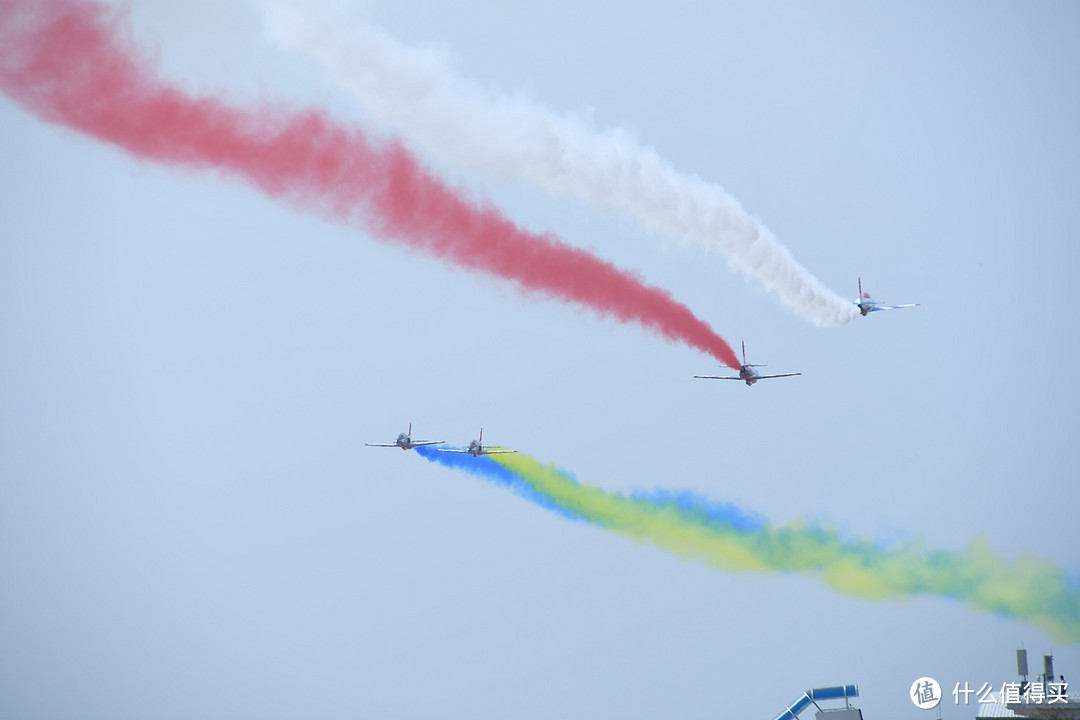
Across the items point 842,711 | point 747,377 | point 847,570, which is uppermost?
point 747,377

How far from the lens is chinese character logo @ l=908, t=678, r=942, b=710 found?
7538 centimetres

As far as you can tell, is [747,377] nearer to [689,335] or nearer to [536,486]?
[689,335]

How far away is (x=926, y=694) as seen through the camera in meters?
75.9

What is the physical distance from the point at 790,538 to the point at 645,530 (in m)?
8.34

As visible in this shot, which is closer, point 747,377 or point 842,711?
point 842,711

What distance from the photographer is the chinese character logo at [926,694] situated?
7538 cm

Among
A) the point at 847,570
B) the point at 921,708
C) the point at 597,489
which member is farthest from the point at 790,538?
the point at 921,708

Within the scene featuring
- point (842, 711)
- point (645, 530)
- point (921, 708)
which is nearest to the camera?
point (842, 711)

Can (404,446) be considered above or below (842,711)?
above

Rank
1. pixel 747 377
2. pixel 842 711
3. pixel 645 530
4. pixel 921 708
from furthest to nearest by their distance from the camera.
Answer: pixel 645 530 → pixel 747 377 → pixel 921 708 → pixel 842 711

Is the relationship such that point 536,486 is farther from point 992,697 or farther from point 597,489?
point 992,697

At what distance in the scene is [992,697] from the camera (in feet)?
272

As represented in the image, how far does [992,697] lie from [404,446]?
34009 millimetres

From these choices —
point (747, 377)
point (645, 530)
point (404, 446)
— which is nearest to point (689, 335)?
point (747, 377)
